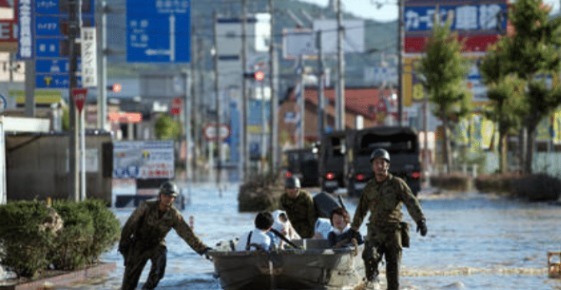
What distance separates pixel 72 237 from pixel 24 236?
180cm

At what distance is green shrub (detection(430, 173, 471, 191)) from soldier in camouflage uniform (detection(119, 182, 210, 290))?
50.2 m

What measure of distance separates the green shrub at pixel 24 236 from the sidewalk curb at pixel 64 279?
1.00ft

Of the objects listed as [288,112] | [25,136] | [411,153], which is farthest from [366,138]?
[288,112]

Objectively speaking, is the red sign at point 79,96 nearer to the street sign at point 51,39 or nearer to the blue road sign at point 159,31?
the street sign at point 51,39

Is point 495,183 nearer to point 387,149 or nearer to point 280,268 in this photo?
point 387,149

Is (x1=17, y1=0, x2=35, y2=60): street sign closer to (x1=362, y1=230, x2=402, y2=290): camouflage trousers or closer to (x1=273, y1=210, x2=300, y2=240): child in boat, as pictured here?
(x1=273, y1=210, x2=300, y2=240): child in boat

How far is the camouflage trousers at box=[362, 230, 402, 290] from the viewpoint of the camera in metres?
18.9

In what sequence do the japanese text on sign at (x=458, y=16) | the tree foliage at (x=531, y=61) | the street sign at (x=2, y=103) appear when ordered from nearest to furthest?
the street sign at (x=2, y=103) → the tree foliage at (x=531, y=61) → the japanese text on sign at (x=458, y=16)

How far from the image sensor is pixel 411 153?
2207 inches

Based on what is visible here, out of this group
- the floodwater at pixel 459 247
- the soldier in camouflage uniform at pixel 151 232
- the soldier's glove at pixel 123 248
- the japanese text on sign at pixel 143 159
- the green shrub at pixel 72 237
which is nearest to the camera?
the soldier in camouflage uniform at pixel 151 232

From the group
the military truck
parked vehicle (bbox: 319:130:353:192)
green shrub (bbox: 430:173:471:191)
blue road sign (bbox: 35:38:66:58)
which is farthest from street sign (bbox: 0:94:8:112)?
green shrub (bbox: 430:173:471:191)

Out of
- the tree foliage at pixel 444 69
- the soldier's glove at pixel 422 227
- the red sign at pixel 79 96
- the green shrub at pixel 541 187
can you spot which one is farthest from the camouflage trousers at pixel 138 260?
the tree foliage at pixel 444 69

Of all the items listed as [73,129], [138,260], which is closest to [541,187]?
[73,129]

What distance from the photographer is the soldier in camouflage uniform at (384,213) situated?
18562mm
